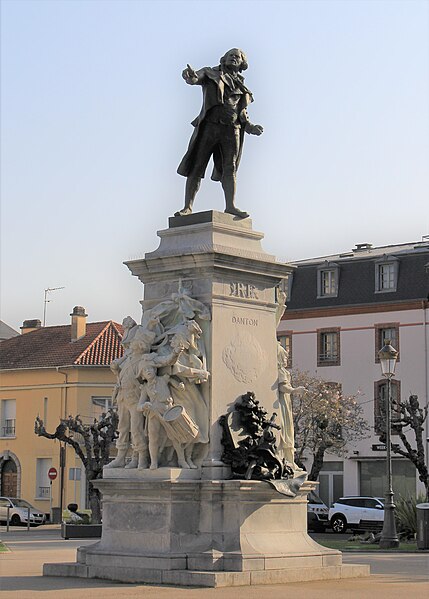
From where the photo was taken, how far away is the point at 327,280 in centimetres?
6625

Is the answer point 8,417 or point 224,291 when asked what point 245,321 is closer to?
point 224,291

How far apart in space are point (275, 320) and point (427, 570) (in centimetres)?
521

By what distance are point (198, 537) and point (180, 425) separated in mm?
1524

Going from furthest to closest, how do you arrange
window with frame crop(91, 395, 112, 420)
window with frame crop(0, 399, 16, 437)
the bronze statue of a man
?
window with frame crop(0, 399, 16, 437), window with frame crop(91, 395, 112, 420), the bronze statue of a man

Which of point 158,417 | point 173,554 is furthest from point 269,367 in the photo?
point 173,554

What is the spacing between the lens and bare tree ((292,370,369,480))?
54.9 meters

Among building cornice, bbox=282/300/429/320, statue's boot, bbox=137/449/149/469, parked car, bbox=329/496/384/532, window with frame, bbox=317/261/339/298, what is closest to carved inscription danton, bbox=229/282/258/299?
statue's boot, bbox=137/449/149/469

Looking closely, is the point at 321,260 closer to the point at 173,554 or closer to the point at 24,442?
the point at 24,442

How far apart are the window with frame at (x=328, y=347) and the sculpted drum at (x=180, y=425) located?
153 feet

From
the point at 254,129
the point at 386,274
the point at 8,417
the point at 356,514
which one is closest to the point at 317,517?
the point at 356,514

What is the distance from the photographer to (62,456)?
5903cm

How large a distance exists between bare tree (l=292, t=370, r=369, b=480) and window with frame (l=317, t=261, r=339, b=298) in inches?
178

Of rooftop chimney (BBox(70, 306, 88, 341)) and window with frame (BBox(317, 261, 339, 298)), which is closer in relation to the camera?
window with frame (BBox(317, 261, 339, 298))

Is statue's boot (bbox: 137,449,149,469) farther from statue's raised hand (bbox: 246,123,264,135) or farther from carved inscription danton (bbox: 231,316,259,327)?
statue's raised hand (bbox: 246,123,264,135)
